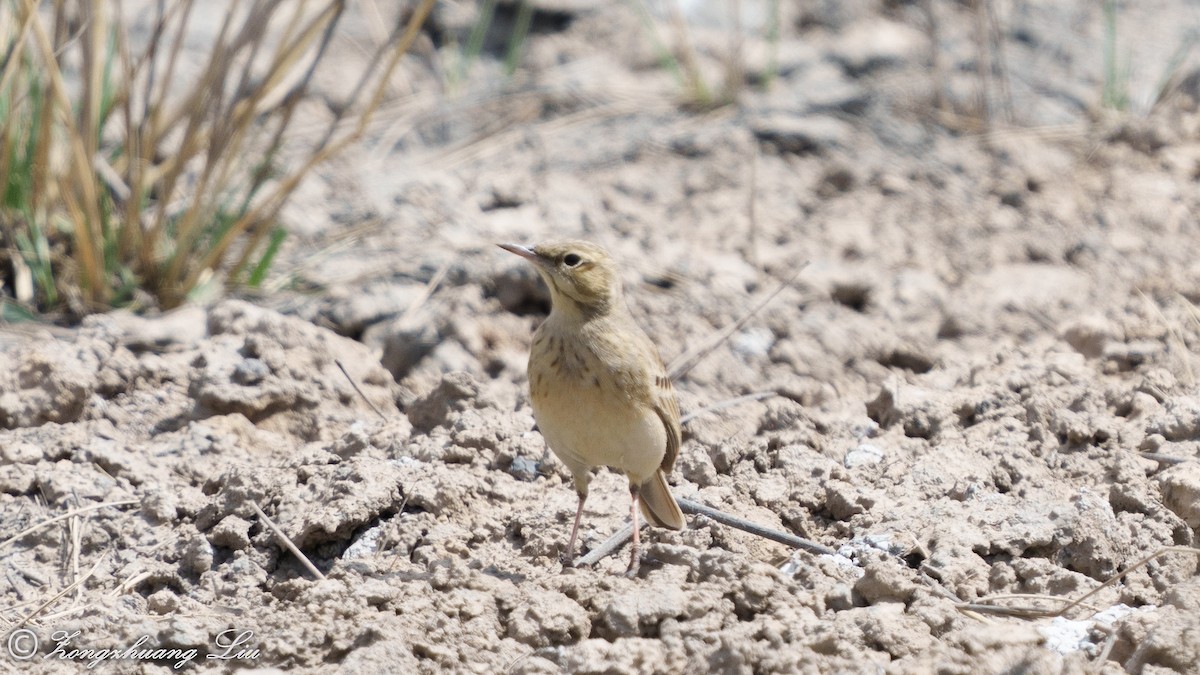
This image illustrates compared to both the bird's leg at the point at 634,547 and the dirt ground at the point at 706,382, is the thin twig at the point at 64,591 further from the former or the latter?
the bird's leg at the point at 634,547

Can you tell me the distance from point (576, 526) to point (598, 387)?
1.49ft

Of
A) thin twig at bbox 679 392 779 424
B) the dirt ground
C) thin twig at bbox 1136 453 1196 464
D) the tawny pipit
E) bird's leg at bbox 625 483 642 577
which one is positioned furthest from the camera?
thin twig at bbox 679 392 779 424

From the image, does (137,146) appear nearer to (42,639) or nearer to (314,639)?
(42,639)

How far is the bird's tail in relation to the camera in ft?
13.6

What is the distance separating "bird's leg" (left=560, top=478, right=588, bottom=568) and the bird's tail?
0.19 metres

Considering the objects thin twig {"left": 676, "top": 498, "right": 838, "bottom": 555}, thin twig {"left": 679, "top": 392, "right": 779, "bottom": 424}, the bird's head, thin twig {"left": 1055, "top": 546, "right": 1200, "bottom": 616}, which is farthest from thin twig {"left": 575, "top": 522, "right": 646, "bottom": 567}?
thin twig {"left": 1055, "top": 546, "right": 1200, "bottom": 616}

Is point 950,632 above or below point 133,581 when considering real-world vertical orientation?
above

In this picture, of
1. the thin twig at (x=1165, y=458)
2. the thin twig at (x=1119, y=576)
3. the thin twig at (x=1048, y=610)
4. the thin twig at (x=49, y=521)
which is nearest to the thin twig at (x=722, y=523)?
the thin twig at (x=1048, y=610)

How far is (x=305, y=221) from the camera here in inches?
259

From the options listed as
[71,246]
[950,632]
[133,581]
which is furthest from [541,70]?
[950,632]

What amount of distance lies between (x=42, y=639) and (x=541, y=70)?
5579 mm

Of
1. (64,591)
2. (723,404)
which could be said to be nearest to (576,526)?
(723,404)

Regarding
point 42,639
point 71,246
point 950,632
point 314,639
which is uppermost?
point 950,632

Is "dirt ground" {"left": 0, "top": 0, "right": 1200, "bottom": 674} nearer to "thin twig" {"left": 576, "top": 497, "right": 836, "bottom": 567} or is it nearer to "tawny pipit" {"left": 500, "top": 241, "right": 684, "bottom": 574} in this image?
"thin twig" {"left": 576, "top": 497, "right": 836, "bottom": 567}
